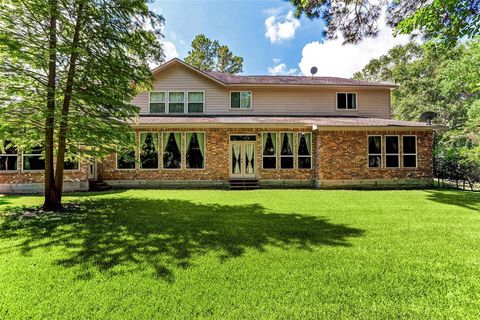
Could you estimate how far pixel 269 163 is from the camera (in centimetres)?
1352

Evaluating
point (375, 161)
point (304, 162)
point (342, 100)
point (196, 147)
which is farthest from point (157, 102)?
point (375, 161)

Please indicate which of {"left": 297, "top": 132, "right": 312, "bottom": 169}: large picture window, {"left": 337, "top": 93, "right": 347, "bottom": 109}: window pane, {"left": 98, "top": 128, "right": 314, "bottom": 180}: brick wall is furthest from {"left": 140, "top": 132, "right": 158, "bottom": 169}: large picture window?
{"left": 337, "top": 93, "right": 347, "bottom": 109}: window pane

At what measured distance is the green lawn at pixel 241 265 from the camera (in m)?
2.80

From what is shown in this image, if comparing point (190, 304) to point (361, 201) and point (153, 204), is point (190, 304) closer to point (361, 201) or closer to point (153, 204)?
point (153, 204)

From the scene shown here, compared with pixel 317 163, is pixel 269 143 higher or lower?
higher

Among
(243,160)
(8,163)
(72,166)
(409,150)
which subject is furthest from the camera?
(243,160)

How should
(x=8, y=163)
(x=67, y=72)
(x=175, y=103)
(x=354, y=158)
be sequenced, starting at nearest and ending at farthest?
(x=67, y=72)
(x=8, y=163)
(x=354, y=158)
(x=175, y=103)

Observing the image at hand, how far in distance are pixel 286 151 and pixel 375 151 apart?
15.7ft

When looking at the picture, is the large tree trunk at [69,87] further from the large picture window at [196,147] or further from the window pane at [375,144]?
the window pane at [375,144]

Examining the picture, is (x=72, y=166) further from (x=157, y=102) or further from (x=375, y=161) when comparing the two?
(x=375, y=161)

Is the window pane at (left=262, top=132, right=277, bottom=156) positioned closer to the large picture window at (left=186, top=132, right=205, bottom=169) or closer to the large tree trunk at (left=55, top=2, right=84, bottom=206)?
the large picture window at (left=186, top=132, right=205, bottom=169)

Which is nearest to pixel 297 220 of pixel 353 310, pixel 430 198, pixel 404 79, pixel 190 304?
pixel 353 310

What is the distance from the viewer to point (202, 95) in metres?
16.1

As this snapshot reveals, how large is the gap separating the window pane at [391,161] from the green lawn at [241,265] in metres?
6.33
